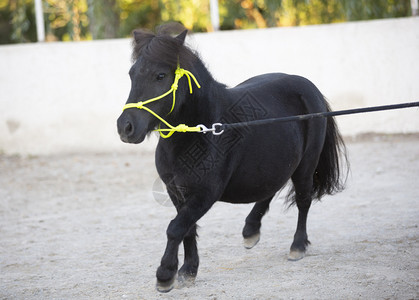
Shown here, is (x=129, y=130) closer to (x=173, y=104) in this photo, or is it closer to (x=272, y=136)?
(x=173, y=104)

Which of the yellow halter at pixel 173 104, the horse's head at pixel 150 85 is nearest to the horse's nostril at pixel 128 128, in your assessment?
the horse's head at pixel 150 85

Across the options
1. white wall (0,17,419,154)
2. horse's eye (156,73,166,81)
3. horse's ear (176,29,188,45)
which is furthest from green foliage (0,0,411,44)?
horse's eye (156,73,166,81)

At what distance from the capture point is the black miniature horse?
11.0 ft

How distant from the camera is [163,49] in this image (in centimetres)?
335

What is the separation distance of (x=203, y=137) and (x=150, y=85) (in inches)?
20.8

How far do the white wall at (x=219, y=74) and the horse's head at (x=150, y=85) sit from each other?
6.76m

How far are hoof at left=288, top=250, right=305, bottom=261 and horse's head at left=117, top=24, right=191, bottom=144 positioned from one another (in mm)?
1668

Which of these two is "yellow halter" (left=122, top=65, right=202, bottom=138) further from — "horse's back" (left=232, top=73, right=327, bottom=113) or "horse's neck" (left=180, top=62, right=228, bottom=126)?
"horse's back" (left=232, top=73, right=327, bottom=113)

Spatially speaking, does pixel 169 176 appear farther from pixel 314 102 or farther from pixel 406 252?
pixel 406 252

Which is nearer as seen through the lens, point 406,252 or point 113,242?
point 406,252

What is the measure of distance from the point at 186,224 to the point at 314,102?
1765mm

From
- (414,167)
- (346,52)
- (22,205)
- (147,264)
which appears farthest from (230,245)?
(346,52)

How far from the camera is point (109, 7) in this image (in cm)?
1238

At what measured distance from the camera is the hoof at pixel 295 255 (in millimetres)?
4340
